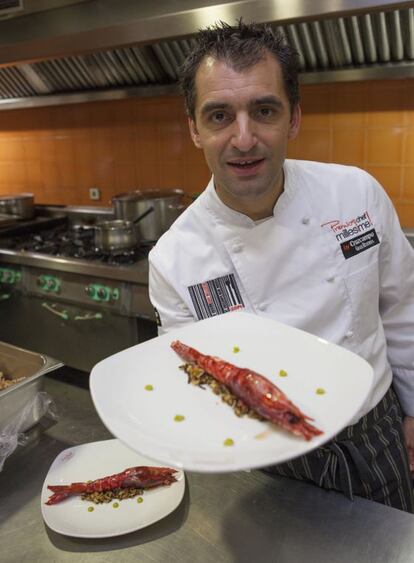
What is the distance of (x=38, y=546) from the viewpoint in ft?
3.32

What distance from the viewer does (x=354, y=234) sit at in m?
1.41

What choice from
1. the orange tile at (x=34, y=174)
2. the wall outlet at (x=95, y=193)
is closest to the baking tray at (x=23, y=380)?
the wall outlet at (x=95, y=193)

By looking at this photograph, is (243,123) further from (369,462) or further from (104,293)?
(104,293)

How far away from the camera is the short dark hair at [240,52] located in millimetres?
1224

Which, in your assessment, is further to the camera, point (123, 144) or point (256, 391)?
point (123, 144)

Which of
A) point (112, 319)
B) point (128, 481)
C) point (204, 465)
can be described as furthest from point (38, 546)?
point (112, 319)

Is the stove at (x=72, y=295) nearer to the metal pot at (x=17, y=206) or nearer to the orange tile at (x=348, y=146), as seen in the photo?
the metal pot at (x=17, y=206)

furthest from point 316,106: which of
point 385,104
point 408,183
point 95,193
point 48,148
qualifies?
point 48,148

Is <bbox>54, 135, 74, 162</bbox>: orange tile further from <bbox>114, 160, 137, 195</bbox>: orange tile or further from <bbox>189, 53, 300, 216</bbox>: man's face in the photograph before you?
<bbox>189, 53, 300, 216</bbox>: man's face

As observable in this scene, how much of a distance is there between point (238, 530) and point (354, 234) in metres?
0.84

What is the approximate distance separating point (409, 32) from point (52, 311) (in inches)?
100

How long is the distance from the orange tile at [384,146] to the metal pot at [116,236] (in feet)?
4.65

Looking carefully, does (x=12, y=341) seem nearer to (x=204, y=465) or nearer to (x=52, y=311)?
(x=52, y=311)

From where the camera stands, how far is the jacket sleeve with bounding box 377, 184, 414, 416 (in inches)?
58.4
